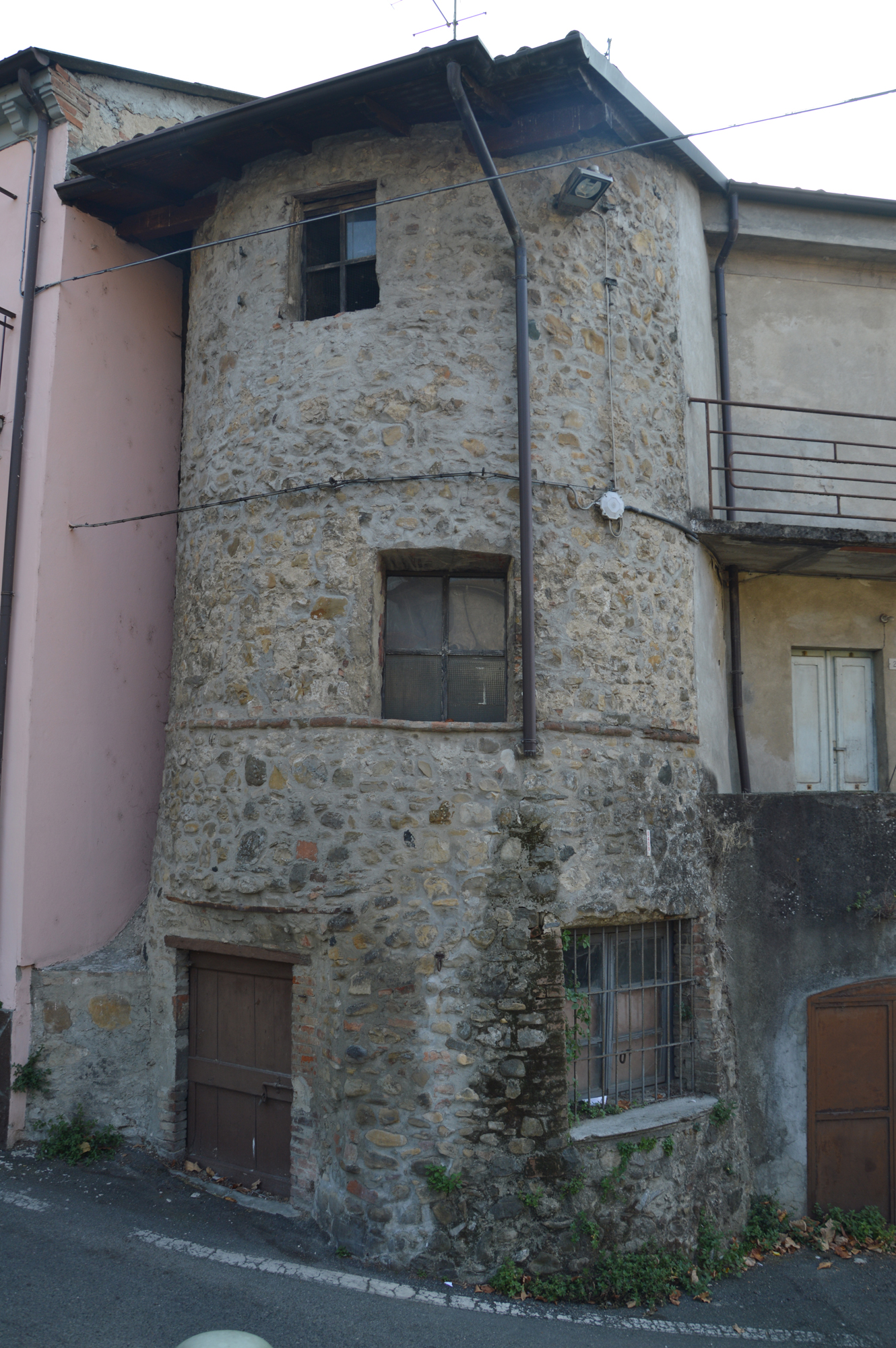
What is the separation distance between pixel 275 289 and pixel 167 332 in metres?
2.28

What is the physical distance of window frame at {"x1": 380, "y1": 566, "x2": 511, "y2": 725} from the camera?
681 centimetres

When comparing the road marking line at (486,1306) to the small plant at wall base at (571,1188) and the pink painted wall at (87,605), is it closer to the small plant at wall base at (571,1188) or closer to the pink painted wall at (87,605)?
the small plant at wall base at (571,1188)

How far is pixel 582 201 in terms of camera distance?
6.89m

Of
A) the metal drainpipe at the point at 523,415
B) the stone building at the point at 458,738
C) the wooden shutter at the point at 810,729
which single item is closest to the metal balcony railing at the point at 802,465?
the stone building at the point at 458,738

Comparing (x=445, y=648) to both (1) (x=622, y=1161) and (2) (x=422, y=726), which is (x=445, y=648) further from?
(1) (x=622, y=1161)

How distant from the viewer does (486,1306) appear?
18.4 ft

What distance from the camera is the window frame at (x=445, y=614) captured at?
681cm

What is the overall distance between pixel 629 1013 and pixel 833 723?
12.9 ft

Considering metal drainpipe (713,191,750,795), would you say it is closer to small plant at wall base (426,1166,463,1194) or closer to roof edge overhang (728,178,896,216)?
roof edge overhang (728,178,896,216)

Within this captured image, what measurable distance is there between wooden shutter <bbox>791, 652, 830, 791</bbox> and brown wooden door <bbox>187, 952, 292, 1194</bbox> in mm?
5381

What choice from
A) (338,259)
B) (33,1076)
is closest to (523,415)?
(338,259)

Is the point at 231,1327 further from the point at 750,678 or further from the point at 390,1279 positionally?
the point at 750,678

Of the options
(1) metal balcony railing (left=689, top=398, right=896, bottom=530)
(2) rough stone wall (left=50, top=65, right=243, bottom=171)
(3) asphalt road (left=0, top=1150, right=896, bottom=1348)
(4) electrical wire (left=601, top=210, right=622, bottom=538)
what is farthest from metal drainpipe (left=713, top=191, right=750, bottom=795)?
(2) rough stone wall (left=50, top=65, right=243, bottom=171)

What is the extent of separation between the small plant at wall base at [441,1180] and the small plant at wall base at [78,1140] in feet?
9.32
